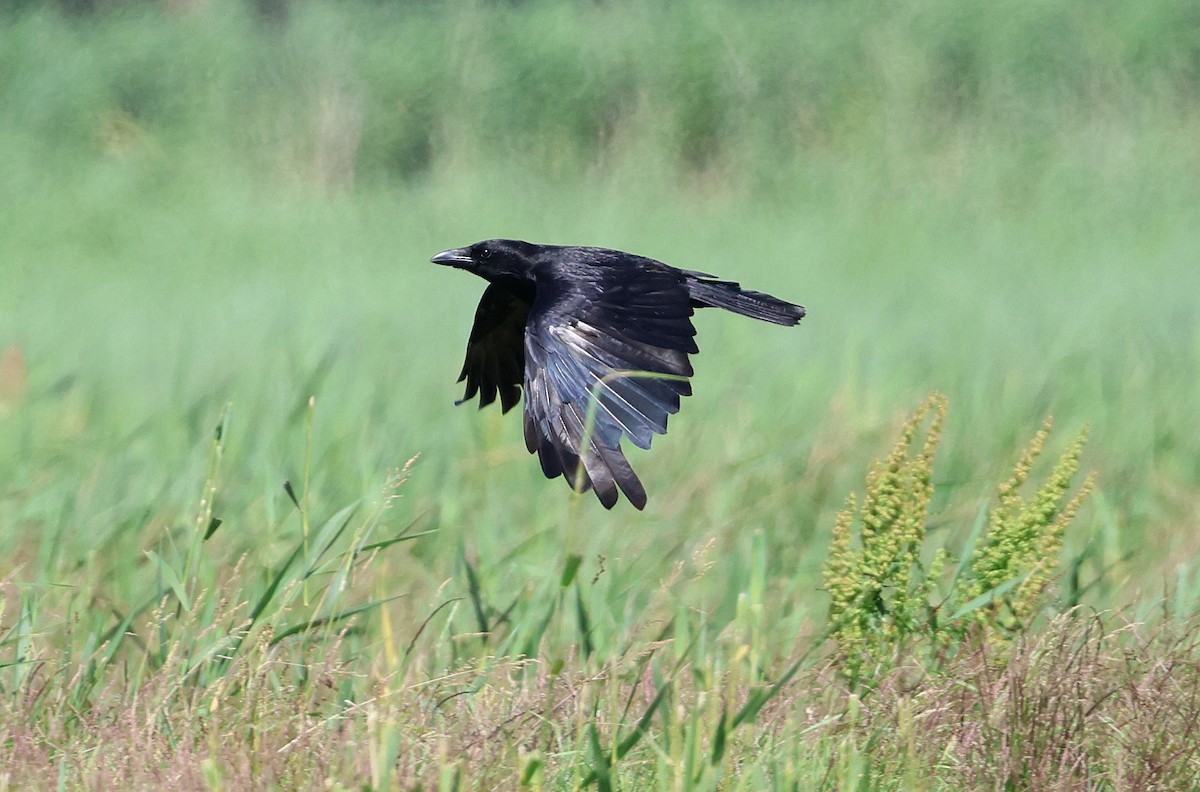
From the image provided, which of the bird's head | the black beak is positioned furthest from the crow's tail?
the black beak

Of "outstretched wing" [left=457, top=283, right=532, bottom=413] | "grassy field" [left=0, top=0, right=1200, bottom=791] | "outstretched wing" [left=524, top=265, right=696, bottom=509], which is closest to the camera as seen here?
"outstretched wing" [left=524, top=265, right=696, bottom=509]

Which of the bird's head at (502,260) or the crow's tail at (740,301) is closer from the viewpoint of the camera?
the crow's tail at (740,301)

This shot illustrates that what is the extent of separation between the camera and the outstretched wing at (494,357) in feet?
7.86

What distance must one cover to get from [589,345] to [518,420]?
87.4 inches

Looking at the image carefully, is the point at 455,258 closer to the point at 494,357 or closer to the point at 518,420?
the point at 494,357

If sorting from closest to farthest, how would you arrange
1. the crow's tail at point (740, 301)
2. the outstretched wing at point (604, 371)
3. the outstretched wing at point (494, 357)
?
1. the outstretched wing at point (604, 371)
2. the crow's tail at point (740, 301)
3. the outstretched wing at point (494, 357)

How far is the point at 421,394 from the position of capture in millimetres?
4461

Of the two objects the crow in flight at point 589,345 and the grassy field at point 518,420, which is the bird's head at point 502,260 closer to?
the crow in flight at point 589,345

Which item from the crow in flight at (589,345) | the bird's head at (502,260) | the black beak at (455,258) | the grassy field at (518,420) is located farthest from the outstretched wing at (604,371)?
the black beak at (455,258)

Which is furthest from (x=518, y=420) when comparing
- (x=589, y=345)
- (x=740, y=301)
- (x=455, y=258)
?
(x=589, y=345)

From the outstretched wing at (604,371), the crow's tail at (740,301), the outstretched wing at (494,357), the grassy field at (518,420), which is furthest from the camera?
the outstretched wing at (494,357)

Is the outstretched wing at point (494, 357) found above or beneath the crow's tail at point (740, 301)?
beneath

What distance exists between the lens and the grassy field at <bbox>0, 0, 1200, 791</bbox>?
1901 mm

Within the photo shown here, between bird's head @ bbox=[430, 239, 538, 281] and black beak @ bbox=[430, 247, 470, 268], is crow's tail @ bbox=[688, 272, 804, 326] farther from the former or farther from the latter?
black beak @ bbox=[430, 247, 470, 268]
